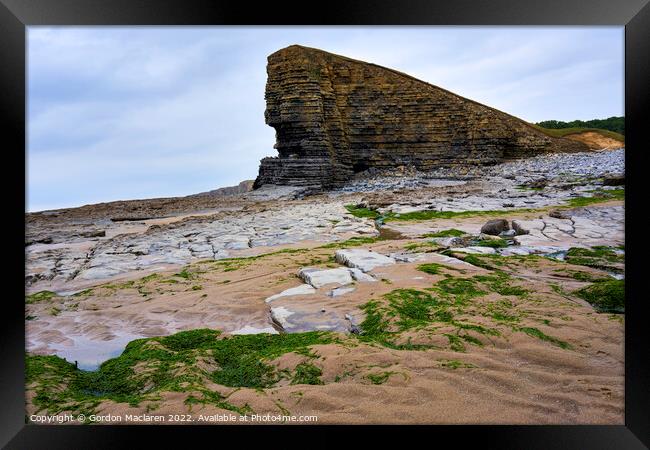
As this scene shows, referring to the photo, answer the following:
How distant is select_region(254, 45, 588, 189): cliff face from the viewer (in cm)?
2359

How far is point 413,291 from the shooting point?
4.52m

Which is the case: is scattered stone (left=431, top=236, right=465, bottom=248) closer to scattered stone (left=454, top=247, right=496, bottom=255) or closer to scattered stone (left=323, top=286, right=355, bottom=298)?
scattered stone (left=454, top=247, right=496, bottom=255)

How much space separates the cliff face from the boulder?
55.3 ft

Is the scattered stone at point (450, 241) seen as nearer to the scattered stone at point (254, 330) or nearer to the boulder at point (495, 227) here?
the boulder at point (495, 227)

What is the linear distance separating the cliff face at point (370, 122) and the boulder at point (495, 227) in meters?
16.9

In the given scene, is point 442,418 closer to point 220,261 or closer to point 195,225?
point 220,261

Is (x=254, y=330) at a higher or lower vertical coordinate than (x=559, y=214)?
lower

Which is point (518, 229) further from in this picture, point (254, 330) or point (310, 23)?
point (310, 23)

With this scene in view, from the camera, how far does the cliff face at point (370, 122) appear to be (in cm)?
2359

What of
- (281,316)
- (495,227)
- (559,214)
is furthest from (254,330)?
(559,214)

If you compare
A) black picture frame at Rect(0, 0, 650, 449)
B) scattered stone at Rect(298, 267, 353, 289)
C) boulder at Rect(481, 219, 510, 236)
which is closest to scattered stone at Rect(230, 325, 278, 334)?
scattered stone at Rect(298, 267, 353, 289)

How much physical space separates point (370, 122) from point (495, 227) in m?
19.4

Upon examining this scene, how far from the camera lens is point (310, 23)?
356 cm

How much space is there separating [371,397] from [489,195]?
29.4ft
